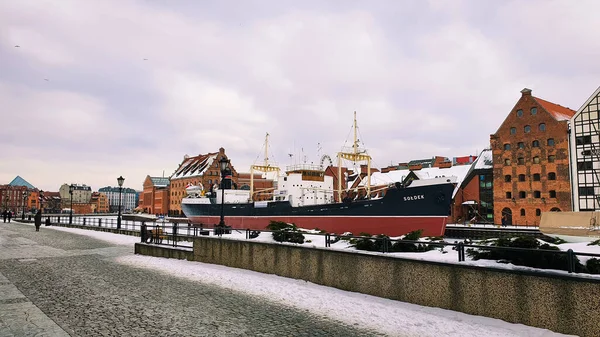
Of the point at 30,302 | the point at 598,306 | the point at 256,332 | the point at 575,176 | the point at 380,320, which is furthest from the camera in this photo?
the point at 575,176

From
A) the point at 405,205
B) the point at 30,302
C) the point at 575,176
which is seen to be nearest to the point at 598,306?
the point at 30,302

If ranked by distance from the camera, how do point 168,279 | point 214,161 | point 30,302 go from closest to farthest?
point 30,302 < point 168,279 < point 214,161

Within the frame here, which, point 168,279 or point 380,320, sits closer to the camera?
point 380,320

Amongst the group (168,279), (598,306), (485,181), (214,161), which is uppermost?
(214,161)

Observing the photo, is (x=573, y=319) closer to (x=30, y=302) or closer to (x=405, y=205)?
(x=30, y=302)

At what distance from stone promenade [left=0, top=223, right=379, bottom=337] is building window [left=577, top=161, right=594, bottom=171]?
44250 mm

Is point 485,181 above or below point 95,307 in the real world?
above

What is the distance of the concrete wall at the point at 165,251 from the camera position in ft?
52.0

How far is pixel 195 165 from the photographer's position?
327 feet

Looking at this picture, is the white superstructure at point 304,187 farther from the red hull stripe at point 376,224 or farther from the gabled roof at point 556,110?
the gabled roof at point 556,110

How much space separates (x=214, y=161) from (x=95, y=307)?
85972mm

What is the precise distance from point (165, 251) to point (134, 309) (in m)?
8.89

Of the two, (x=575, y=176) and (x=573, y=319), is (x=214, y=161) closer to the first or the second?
(x=575, y=176)

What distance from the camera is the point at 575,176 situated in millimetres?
40812
